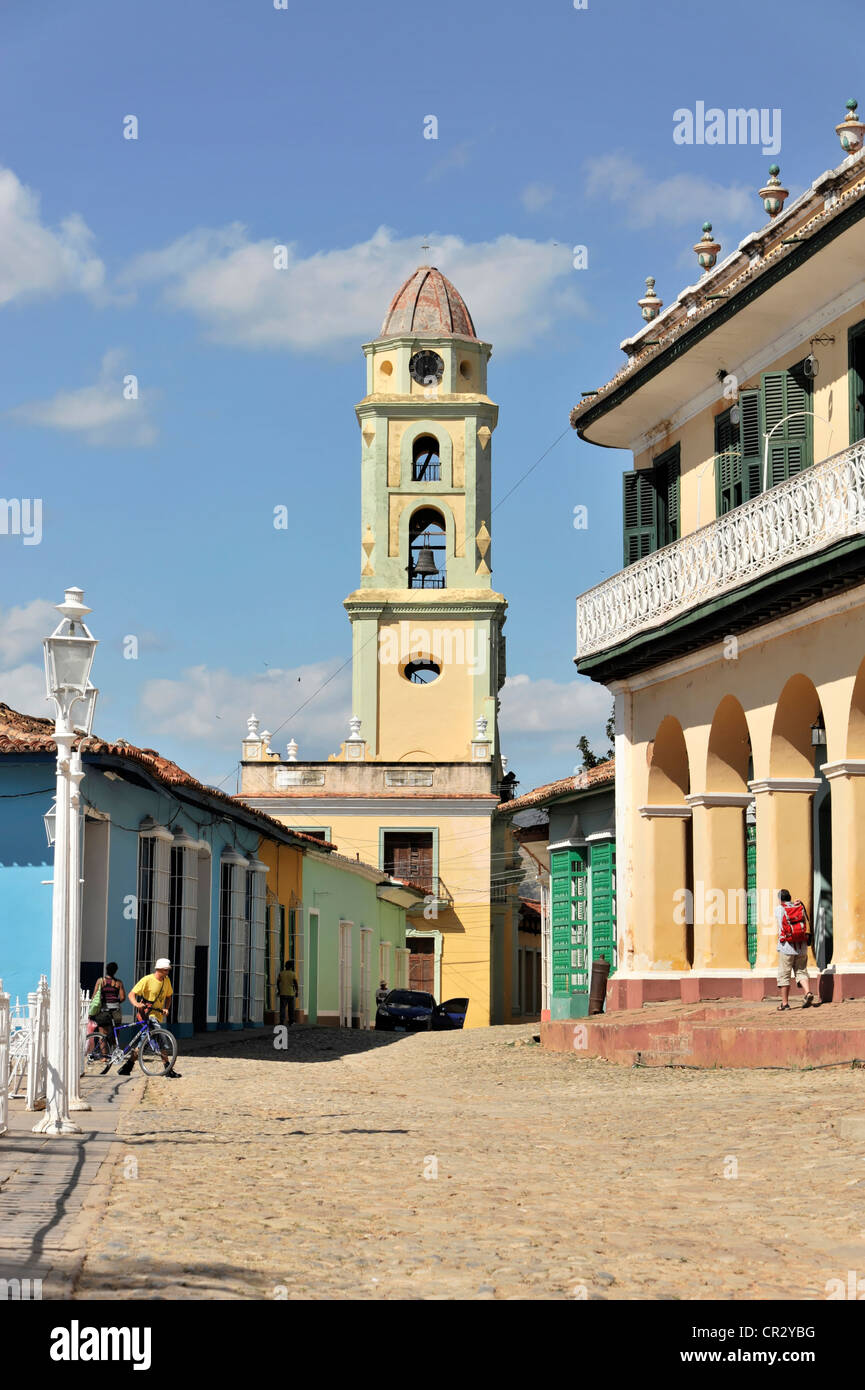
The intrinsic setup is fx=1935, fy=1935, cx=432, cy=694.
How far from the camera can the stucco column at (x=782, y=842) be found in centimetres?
1880

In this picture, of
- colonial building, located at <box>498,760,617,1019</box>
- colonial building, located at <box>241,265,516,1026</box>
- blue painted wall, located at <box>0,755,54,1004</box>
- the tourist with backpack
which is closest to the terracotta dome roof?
colonial building, located at <box>241,265,516,1026</box>

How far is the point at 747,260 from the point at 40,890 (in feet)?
33.9

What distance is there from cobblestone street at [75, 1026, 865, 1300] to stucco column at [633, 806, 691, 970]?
5638 millimetres

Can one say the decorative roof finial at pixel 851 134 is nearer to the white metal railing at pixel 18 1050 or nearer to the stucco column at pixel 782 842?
the stucco column at pixel 782 842

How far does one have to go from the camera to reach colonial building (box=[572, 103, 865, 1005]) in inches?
686

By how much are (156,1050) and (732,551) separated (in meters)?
7.42

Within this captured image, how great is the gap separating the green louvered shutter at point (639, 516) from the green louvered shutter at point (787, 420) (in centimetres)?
377

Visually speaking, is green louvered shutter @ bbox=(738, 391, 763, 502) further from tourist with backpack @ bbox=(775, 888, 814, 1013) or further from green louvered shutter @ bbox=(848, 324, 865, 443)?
tourist with backpack @ bbox=(775, 888, 814, 1013)

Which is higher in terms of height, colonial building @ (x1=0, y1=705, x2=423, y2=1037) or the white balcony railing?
the white balcony railing

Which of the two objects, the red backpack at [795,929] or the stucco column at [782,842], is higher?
the stucco column at [782,842]

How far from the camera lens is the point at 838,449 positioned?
18.3 m

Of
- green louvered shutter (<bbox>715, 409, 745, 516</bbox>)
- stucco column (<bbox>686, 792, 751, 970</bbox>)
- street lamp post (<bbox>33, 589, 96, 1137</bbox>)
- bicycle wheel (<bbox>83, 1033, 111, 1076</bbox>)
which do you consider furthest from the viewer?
green louvered shutter (<bbox>715, 409, 745, 516</bbox>)

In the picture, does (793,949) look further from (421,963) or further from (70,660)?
(421,963)

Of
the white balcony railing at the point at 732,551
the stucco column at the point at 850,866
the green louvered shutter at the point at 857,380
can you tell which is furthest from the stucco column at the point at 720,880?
the green louvered shutter at the point at 857,380
